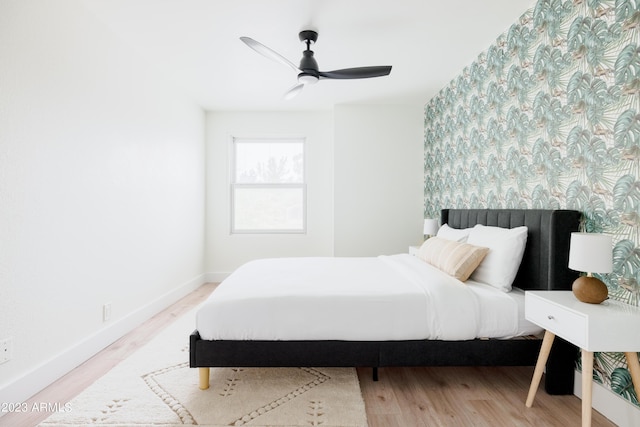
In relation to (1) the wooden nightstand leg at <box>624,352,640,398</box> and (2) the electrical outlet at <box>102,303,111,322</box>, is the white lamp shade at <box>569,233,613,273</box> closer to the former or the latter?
(1) the wooden nightstand leg at <box>624,352,640,398</box>

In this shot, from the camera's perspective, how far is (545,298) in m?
1.73

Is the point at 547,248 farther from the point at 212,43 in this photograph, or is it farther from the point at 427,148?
the point at 212,43

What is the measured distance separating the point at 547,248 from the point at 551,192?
0.40m

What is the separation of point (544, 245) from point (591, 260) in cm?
57

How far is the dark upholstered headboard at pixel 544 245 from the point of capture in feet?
6.44

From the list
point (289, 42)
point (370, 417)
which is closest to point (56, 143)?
point (289, 42)

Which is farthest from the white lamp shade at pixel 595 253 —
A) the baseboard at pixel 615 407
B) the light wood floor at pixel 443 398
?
the light wood floor at pixel 443 398

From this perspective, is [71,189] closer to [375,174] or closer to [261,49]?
[261,49]

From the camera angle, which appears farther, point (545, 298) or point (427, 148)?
point (427, 148)

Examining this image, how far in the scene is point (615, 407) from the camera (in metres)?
1.71

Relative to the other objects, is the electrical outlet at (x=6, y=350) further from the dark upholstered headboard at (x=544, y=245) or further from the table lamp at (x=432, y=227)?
the table lamp at (x=432, y=227)

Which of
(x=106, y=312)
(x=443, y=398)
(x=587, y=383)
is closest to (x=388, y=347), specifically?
(x=443, y=398)

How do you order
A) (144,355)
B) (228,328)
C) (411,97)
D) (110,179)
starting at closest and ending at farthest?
(228,328)
(144,355)
(110,179)
(411,97)

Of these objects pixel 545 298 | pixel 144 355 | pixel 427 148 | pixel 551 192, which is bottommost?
pixel 144 355
